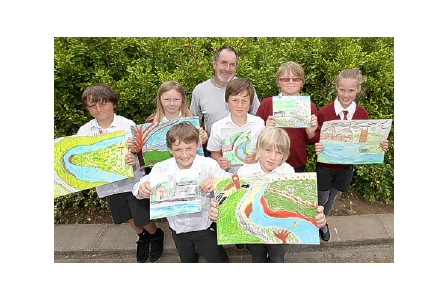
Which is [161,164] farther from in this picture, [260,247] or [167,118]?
[260,247]

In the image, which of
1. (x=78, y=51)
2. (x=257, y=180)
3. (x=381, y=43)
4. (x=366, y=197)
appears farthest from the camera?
(x=366, y=197)

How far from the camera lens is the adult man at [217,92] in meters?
3.28

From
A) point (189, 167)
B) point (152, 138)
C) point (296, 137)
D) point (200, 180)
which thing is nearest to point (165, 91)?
point (152, 138)

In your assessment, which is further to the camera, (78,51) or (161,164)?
(78,51)

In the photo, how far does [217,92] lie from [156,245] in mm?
1798

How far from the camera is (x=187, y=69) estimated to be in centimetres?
395

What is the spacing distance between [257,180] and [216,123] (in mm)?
727

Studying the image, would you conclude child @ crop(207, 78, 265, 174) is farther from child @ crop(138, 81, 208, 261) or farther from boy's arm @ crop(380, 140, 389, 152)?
boy's arm @ crop(380, 140, 389, 152)

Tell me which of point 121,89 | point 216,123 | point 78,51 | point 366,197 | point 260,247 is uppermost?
point 78,51

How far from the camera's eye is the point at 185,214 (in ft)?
9.41

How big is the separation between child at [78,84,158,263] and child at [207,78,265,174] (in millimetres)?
772

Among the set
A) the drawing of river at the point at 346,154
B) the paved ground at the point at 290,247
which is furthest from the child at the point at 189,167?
the drawing of river at the point at 346,154

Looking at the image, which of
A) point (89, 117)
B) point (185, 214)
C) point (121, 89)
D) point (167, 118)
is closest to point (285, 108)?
point (167, 118)

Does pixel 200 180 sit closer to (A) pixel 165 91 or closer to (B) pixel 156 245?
(A) pixel 165 91
